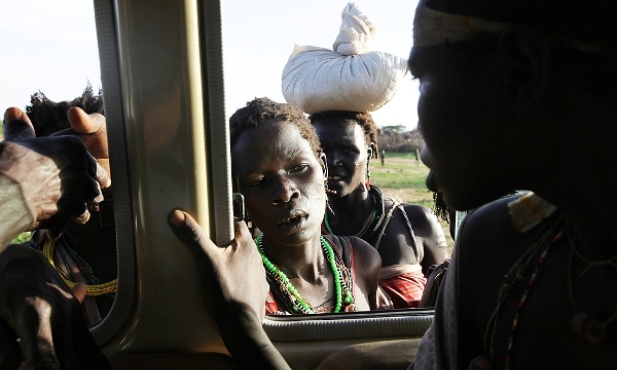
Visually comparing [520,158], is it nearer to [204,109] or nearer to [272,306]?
[204,109]

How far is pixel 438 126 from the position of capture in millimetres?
1234

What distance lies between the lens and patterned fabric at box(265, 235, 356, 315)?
2325 millimetres

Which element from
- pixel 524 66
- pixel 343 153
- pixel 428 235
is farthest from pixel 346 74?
pixel 524 66

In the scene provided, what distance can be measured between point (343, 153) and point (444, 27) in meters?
2.95

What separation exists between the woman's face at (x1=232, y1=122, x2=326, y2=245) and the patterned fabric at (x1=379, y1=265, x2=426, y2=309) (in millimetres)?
658

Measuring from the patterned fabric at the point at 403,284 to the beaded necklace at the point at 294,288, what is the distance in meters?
0.39

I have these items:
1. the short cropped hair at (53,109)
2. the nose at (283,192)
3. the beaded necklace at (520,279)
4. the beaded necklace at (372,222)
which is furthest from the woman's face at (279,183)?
the beaded necklace at (372,222)

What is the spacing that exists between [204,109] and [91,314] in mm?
899

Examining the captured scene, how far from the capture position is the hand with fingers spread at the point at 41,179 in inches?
61.8

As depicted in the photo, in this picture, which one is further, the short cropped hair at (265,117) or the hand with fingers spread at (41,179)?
the short cropped hair at (265,117)

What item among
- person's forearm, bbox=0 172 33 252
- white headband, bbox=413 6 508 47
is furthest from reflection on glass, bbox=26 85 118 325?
white headband, bbox=413 6 508 47

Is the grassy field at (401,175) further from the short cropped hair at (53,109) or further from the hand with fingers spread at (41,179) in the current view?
the hand with fingers spread at (41,179)

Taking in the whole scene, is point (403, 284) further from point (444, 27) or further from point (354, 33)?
point (444, 27)

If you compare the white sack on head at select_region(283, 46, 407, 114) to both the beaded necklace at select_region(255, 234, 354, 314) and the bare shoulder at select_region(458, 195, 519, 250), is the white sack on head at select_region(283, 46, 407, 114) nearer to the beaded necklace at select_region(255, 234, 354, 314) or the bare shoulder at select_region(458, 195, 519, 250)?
the beaded necklace at select_region(255, 234, 354, 314)
